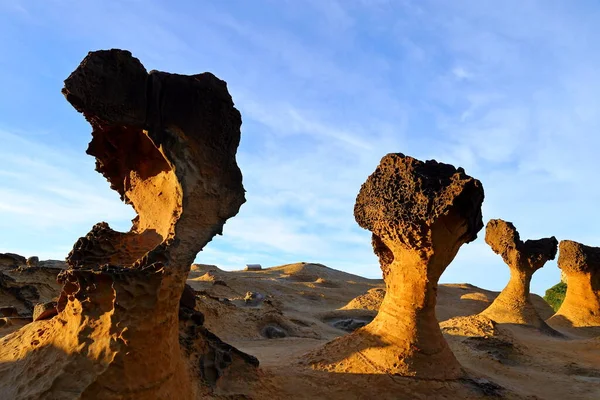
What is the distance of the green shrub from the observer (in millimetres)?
23109

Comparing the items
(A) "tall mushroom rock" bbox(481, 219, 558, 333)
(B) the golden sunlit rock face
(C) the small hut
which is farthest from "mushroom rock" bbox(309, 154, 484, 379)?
(C) the small hut

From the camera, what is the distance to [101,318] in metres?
2.95

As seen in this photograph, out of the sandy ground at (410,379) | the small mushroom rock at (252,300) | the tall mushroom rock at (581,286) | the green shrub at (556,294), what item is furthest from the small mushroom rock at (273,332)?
the green shrub at (556,294)

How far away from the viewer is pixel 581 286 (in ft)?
44.5

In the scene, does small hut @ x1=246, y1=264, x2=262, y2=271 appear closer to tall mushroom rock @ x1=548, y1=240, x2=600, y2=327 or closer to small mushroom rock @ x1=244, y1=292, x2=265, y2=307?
small mushroom rock @ x1=244, y1=292, x2=265, y2=307

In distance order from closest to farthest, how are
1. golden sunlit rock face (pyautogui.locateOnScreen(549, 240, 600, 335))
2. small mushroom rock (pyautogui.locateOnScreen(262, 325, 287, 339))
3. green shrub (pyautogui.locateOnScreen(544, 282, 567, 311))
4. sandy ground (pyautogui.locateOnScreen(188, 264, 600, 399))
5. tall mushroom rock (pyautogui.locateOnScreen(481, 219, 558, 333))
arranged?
sandy ground (pyautogui.locateOnScreen(188, 264, 600, 399)), small mushroom rock (pyautogui.locateOnScreen(262, 325, 287, 339)), tall mushroom rock (pyautogui.locateOnScreen(481, 219, 558, 333)), golden sunlit rock face (pyautogui.locateOnScreen(549, 240, 600, 335)), green shrub (pyautogui.locateOnScreen(544, 282, 567, 311))

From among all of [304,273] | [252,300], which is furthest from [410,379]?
[304,273]

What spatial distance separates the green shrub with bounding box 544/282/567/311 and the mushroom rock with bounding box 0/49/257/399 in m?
23.7

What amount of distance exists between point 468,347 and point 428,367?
257cm

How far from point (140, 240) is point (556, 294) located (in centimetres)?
2471

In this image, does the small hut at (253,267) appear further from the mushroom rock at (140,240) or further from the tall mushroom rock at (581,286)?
the mushroom rock at (140,240)

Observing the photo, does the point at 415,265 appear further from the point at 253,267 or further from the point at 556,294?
the point at 253,267

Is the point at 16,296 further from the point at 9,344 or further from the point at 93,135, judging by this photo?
the point at 93,135

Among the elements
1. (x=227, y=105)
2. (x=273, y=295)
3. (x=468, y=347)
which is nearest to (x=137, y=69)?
(x=227, y=105)
